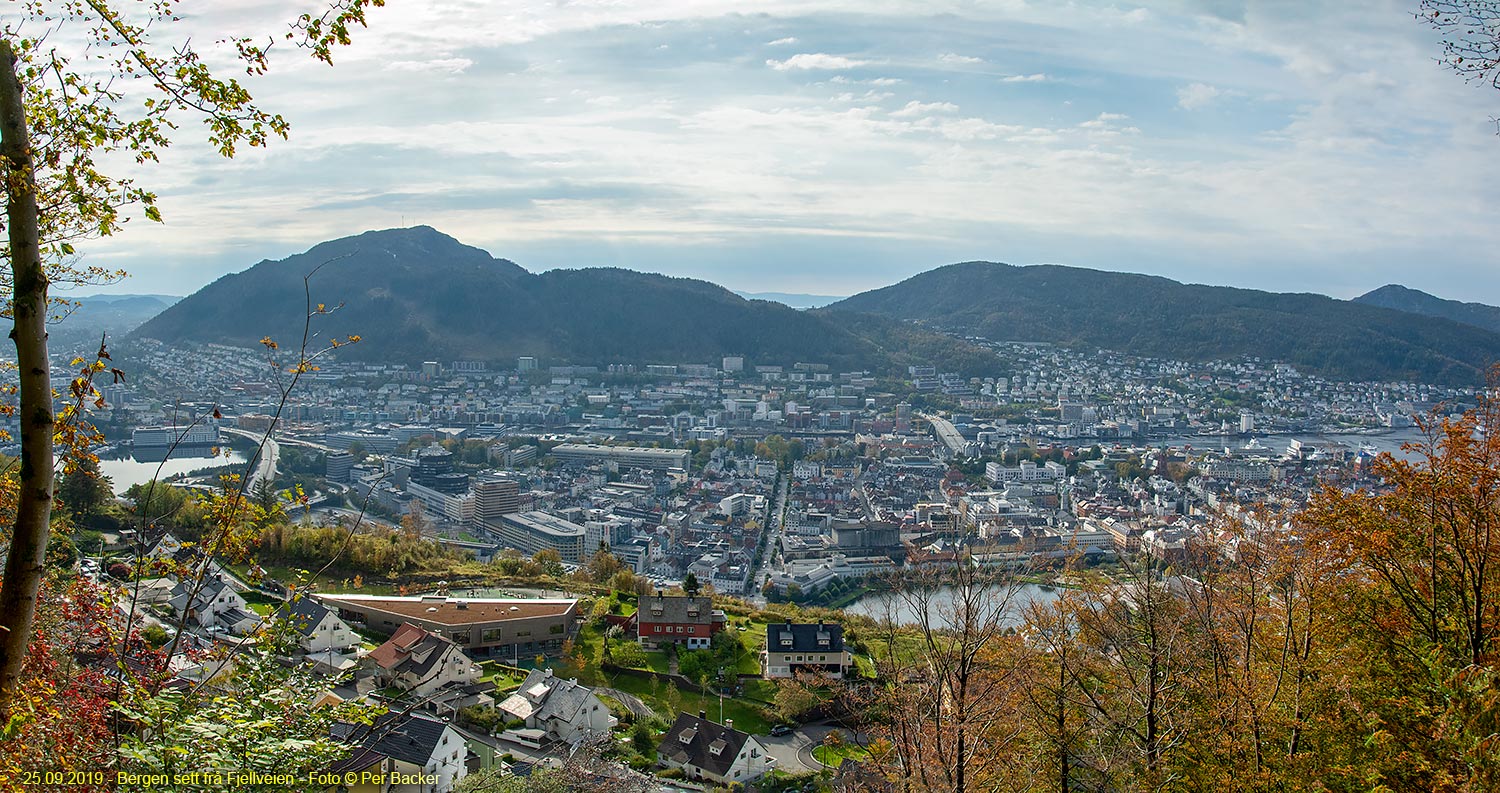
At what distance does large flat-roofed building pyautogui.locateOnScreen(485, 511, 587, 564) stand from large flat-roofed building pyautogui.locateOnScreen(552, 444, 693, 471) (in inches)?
289

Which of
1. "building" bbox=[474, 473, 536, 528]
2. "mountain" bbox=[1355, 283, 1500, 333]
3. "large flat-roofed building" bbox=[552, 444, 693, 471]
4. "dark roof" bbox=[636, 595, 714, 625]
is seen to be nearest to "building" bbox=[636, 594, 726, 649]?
"dark roof" bbox=[636, 595, 714, 625]

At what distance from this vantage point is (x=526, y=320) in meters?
55.3

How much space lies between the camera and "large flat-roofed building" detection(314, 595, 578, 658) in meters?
11.1

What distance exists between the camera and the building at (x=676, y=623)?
11648 mm

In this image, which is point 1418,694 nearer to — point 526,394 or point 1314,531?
point 1314,531

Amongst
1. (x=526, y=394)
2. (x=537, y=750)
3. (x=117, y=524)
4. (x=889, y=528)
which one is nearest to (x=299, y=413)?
(x=526, y=394)

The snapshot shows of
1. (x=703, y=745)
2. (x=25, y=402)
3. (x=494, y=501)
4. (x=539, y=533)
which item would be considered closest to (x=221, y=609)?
(x=703, y=745)

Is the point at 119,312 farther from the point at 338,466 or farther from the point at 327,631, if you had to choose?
the point at 327,631

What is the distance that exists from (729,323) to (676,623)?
43952 mm

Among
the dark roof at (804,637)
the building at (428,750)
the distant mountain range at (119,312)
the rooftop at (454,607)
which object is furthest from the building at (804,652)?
the distant mountain range at (119,312)

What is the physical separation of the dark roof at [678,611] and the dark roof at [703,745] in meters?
3.06

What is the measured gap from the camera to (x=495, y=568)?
612 inches

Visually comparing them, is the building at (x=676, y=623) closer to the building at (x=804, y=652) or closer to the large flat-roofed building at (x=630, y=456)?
Result: the building at (x=804, y=652)

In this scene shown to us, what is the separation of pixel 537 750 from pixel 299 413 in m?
30.4
